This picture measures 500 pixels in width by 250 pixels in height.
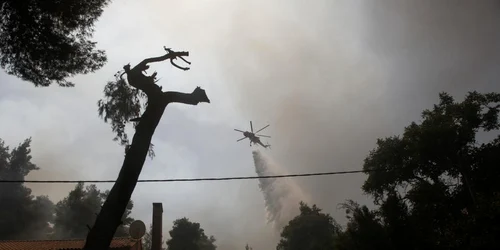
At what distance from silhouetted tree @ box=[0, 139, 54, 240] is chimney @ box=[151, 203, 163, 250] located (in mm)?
47094

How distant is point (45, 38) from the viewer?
35.5ft

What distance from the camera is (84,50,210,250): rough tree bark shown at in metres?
8.70

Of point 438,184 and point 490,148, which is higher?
point 490,148

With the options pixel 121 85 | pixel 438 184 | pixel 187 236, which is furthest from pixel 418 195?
pixel 187 236

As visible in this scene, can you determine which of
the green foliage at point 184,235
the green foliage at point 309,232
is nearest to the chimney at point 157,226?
the green foliage at point 184,235

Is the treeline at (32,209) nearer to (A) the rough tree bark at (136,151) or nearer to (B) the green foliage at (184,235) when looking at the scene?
(B) the green foliage at (184,235)

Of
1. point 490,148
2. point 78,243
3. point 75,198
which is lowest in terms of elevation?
point 78,243

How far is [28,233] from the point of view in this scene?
63125 millimetres

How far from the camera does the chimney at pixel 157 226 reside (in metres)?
25.7

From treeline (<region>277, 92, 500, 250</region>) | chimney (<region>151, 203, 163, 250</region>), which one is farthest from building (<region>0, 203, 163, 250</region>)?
treeline (<region>277, 92, 500, 250</region>)

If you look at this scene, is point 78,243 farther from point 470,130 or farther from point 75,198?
point 75,198

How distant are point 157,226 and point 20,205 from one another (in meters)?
55.0

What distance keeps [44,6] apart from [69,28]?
1.13 m

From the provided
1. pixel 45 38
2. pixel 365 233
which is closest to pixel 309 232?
pixel 365 233
